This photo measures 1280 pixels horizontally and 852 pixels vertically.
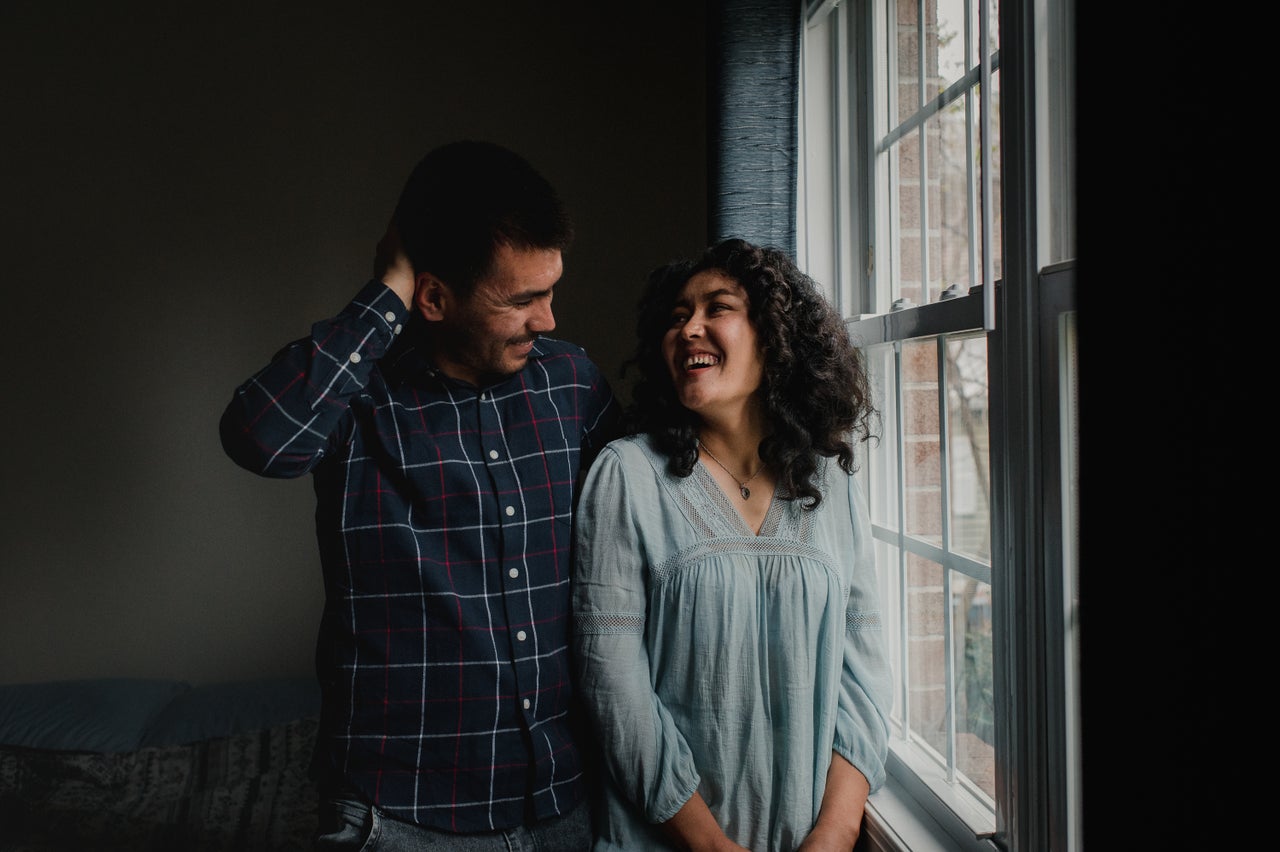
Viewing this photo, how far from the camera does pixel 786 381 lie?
4.28 feet

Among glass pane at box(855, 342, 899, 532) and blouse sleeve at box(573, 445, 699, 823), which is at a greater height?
glass pane at box(855, 342, 899, 532)

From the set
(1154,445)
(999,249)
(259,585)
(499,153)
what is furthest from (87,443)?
(1154,445)

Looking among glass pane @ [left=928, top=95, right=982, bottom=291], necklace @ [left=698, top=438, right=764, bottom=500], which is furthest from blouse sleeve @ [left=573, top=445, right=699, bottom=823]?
glass pane @ [left=928, top=95, right=982, bottom=291]

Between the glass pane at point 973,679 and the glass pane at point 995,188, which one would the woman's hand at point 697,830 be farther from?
the glass pane at point 995,188

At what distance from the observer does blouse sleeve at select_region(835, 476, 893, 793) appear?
4.19 feet

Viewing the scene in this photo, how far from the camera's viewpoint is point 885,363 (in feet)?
5.19

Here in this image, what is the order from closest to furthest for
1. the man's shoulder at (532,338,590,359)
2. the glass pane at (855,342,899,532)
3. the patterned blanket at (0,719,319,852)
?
the man's shoulder at (532,338,590,359) → the glass pane at (855,342,899,532) → the patterned blanket at (0,719,319,852)

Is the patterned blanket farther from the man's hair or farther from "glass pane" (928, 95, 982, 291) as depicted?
"glass pane" (928, 95, 982, 291)

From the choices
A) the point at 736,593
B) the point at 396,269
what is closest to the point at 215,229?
the point at 396,269

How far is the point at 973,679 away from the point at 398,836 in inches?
35.2

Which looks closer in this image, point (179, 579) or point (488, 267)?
point (488, 267)

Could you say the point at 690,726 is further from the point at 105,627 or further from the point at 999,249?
the point at 105,627

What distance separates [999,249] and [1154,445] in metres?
0.73

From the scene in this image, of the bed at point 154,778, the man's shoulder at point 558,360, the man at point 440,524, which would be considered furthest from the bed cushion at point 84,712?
the man's shoulder at point 558,360
